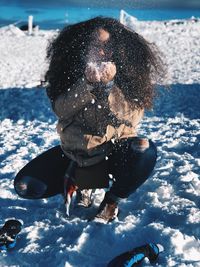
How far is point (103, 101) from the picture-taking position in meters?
2.73

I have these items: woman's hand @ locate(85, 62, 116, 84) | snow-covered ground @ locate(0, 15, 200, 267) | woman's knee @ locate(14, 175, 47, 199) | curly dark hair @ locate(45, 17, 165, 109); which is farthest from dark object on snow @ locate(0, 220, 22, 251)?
woman's hand @ locate(85, 62, 116, 84)

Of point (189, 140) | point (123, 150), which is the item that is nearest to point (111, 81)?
point (123, 150)

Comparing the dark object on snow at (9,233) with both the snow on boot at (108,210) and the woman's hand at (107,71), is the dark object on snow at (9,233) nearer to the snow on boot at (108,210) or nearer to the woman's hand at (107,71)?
the snow on boot at (108,210)

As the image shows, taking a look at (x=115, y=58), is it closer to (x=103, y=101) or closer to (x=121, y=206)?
(x=103, y=101)

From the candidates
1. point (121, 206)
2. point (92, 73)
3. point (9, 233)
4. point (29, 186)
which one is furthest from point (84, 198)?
point (92, 73)

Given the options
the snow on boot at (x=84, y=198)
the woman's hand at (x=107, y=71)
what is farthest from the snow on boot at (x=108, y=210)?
the woman's hand at (x=107, y=71)

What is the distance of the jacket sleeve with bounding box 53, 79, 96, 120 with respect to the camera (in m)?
2.70

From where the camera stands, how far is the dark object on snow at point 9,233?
2.59 meters

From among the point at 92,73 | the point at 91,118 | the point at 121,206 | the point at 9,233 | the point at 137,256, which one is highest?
the point at 92,73

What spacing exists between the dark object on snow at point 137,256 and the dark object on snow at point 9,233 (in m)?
0.67

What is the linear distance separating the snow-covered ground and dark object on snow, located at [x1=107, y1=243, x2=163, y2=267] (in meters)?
0.05

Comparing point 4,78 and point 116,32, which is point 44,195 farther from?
point 4,78

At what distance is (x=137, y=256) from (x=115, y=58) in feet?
3.95

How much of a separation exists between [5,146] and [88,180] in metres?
2.14
